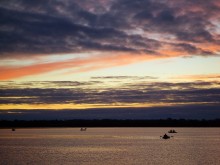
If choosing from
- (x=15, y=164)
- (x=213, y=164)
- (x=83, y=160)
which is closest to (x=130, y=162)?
(x=83, y=160)

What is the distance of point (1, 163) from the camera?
197ft

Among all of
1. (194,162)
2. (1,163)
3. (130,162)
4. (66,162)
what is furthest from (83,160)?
(194,162)

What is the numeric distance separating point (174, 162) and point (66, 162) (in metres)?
16.2

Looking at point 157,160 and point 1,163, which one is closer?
point 1,163

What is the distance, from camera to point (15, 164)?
58.4 metres

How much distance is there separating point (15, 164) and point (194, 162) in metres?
26.4

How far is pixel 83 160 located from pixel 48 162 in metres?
5.81

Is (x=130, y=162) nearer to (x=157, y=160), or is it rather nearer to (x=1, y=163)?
(x=157, y=160)

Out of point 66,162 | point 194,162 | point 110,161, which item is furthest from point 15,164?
point 194,162

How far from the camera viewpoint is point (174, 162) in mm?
60938

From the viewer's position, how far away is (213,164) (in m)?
58.3

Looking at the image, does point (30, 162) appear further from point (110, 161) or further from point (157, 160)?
point (157, 160)

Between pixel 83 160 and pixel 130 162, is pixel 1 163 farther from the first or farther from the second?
pixel 130 162

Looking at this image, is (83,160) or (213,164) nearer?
(213,164)
